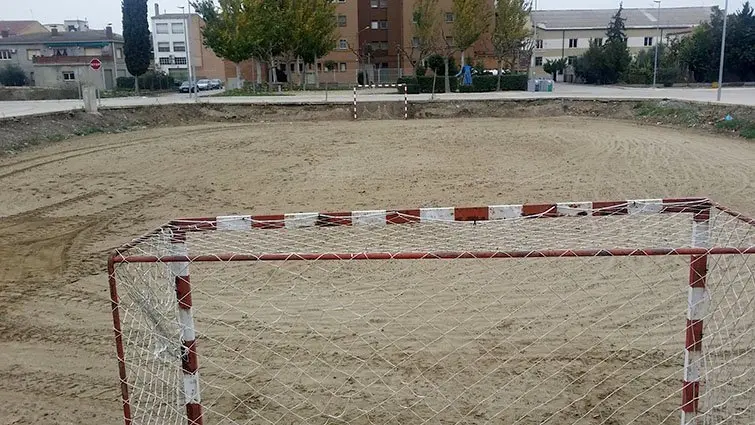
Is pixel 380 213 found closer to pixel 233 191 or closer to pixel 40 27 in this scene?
pixel 233 191

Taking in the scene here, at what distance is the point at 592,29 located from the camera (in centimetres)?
7869

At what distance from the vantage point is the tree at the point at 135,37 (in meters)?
55.5

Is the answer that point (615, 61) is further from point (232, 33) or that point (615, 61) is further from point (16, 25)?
point (16, 25)

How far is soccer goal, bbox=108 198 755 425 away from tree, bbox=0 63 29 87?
67.9 meters

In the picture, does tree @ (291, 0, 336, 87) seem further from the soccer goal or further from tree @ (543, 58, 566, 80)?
the soccer goal

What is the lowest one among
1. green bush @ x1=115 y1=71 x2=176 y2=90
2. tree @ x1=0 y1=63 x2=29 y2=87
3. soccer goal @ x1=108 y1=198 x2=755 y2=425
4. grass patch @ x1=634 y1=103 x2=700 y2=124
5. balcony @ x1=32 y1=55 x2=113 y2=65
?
soccer goal @ x1=108 y1=198 x2=755 y2=425

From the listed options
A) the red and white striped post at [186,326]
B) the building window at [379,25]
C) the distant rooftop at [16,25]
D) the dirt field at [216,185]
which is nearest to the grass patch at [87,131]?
the dirt field at [216,185]

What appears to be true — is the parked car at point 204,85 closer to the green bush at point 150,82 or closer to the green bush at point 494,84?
the green bush at point 150,82

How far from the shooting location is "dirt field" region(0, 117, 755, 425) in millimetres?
5977

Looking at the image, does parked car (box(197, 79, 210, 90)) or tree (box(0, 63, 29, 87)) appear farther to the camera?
tree (box(0, 63, 29, 87))

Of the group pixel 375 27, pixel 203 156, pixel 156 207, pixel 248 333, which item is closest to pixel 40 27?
pixel 375 27

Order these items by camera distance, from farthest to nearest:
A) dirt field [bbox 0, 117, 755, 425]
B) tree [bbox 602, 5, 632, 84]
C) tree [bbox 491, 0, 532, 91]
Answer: tree [bbox 602, 5, 632, 84] → tree [bbox 491, 0, 532, 91] → dirt field [bbox 0, 117, 755, 425]

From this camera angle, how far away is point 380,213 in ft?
13.4

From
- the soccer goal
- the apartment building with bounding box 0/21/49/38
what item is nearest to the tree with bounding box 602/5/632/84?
the soccer goal
